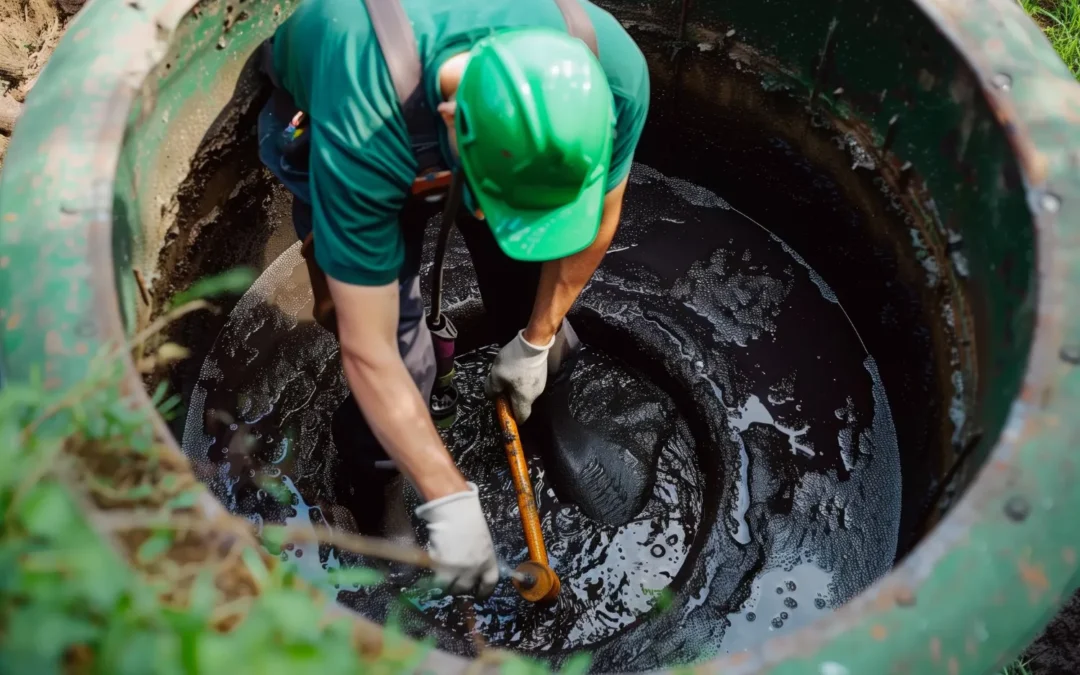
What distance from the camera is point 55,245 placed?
4.37 ft

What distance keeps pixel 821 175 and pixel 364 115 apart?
1467 millimetres

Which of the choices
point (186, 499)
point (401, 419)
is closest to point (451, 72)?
point (401, 419)

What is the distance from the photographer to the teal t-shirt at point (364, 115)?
4.85 ft

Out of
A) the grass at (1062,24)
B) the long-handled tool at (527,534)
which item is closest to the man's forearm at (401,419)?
the long-handled tool at (527,534)

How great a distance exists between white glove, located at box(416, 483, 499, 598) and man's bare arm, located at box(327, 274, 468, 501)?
0.03m

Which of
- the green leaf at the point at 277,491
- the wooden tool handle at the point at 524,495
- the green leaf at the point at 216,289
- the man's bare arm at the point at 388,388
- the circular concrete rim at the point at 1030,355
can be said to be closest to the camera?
the circular concrete rim at the point at 1030,355

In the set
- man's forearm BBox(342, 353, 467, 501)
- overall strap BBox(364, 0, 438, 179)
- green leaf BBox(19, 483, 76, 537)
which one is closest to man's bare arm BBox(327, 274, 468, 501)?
man's forearm BBox(342, 353, 467, 501)

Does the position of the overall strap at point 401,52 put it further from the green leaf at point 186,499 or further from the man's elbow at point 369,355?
the green leaf at point 186,499

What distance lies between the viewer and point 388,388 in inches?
66.4

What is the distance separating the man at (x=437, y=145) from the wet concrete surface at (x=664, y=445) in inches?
19.3

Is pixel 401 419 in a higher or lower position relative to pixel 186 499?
lower

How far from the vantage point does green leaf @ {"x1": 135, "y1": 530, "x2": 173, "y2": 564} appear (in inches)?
36.8

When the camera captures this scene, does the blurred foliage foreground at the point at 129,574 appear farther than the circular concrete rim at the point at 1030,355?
No

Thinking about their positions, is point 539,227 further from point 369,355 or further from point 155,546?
point 155,546
